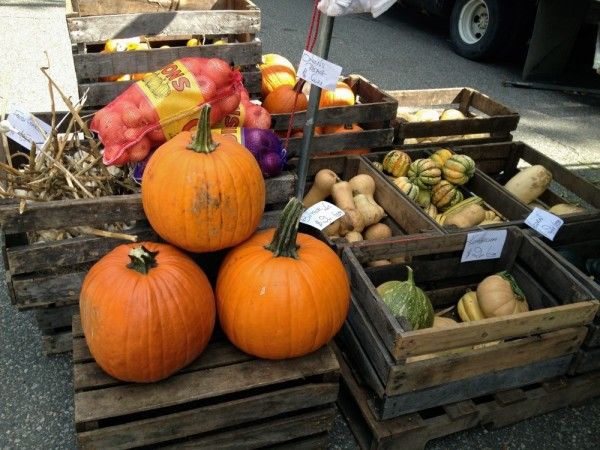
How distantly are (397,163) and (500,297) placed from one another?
1260mm

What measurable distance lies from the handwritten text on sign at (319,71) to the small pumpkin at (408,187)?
1.07m

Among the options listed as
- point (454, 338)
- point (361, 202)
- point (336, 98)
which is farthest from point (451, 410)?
point (336, 98)

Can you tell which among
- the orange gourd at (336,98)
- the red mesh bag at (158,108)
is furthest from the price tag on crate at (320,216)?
the orange gourd at (336,98)

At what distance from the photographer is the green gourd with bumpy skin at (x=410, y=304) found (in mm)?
2414

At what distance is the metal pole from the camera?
2.61m

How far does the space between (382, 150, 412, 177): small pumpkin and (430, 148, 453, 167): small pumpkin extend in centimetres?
18

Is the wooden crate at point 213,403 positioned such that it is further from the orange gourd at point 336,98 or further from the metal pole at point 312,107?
the orange gourd at point 336,98

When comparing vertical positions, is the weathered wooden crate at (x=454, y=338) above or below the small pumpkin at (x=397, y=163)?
below

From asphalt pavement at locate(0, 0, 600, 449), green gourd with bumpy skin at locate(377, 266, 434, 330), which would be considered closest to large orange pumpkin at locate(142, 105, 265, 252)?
green gourd with bumpy skin at locate(377, 266, 434, 330)

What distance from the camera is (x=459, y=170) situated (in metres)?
3.53

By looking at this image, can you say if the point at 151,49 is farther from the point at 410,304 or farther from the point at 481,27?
the point at 481,27

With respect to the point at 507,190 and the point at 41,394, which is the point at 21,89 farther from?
the point at 507,190

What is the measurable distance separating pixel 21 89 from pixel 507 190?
523 cm

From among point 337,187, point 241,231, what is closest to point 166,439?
point 241,231
